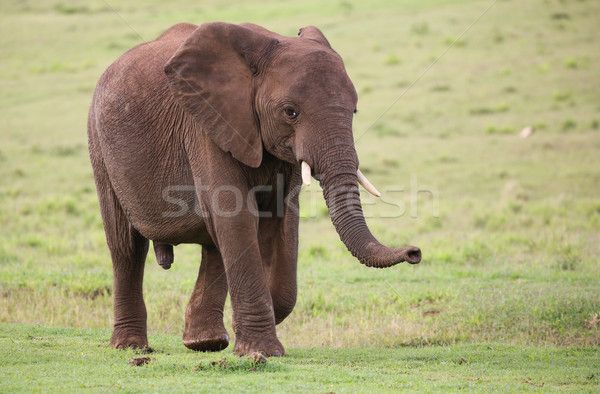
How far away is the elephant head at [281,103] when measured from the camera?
6.66 metres

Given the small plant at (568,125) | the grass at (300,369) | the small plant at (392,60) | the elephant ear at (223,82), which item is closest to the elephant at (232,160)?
the elephant ear at (223,82)

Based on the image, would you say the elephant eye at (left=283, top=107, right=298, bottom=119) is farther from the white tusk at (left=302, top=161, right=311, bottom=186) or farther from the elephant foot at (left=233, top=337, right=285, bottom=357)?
the elephant foot at (left=233, top=337, right=285, bottom=357)

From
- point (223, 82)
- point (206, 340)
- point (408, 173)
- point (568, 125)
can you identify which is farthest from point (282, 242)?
point (568, 125)

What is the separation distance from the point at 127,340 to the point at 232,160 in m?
2.20

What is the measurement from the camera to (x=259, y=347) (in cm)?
714

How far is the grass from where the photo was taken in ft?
19.9

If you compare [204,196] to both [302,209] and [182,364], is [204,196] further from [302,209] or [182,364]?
[302,209]

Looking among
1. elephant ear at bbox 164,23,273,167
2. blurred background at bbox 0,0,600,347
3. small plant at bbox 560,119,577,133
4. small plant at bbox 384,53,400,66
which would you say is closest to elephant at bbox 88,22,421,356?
elephant ear at bbox 164,23,273,167

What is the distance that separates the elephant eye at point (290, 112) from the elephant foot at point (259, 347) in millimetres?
1782

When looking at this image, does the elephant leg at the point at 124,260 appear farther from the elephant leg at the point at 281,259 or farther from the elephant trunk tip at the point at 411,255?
the elephant trunk tip at the point at 411,255

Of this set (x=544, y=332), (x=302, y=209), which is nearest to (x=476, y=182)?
(x=302, y=209)

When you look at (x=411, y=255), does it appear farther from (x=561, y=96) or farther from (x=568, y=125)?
(x=561, y=96)

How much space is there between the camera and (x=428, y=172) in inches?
773

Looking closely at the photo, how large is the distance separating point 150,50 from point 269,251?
212cm
